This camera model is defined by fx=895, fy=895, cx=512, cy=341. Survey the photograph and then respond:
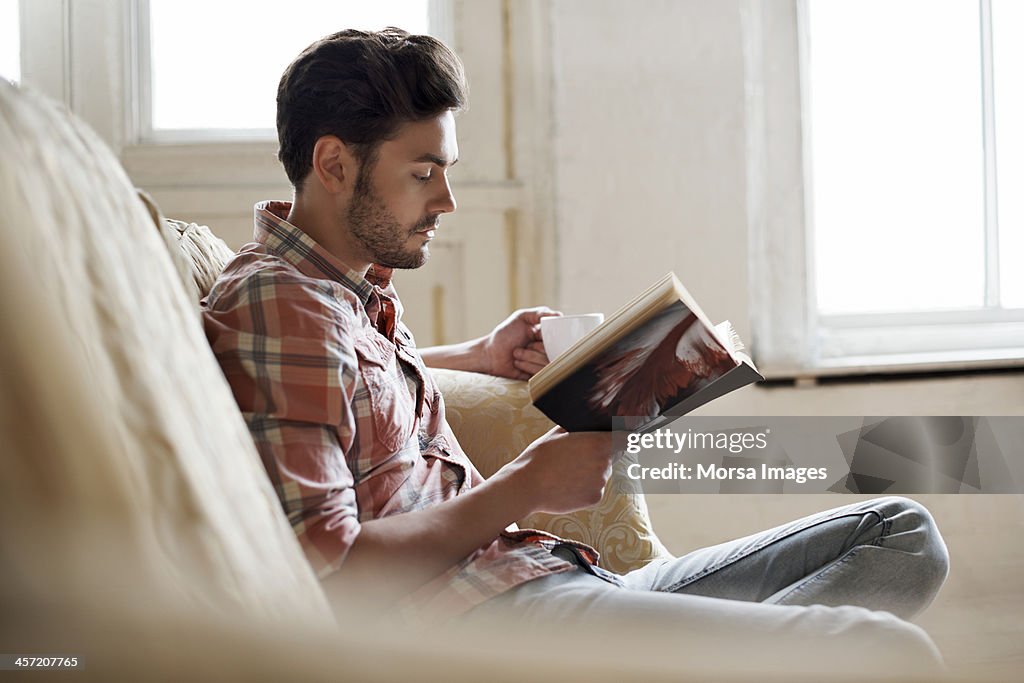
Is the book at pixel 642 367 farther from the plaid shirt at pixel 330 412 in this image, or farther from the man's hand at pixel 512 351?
the man's hand at pixel 512 351

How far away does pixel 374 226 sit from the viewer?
3.51 ft

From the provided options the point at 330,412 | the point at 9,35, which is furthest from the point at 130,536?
the point at 9,35

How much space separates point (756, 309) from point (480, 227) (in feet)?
2.19

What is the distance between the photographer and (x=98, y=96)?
1.94 m

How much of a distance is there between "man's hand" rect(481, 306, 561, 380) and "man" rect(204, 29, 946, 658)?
263 millimetres

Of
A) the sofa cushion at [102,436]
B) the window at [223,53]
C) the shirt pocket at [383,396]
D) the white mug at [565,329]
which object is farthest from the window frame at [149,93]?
the sofa cushion at [102,436]

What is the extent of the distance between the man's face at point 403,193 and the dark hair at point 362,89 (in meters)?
0.02

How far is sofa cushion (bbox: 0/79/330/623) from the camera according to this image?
1.39ft

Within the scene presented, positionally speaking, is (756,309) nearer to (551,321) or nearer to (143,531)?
(551,321)

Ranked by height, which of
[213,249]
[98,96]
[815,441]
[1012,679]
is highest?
[98,96]

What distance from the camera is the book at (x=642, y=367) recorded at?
804 mm

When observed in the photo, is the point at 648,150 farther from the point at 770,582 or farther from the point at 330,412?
the point at 330,412

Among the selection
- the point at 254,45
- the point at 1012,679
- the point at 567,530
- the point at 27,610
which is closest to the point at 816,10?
the point at 254,45

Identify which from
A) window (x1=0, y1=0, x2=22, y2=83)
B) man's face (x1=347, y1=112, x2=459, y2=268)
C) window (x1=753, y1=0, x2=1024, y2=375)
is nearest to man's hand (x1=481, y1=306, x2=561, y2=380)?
man's face (x1=347, y1=112, x2=459, y2=268)
